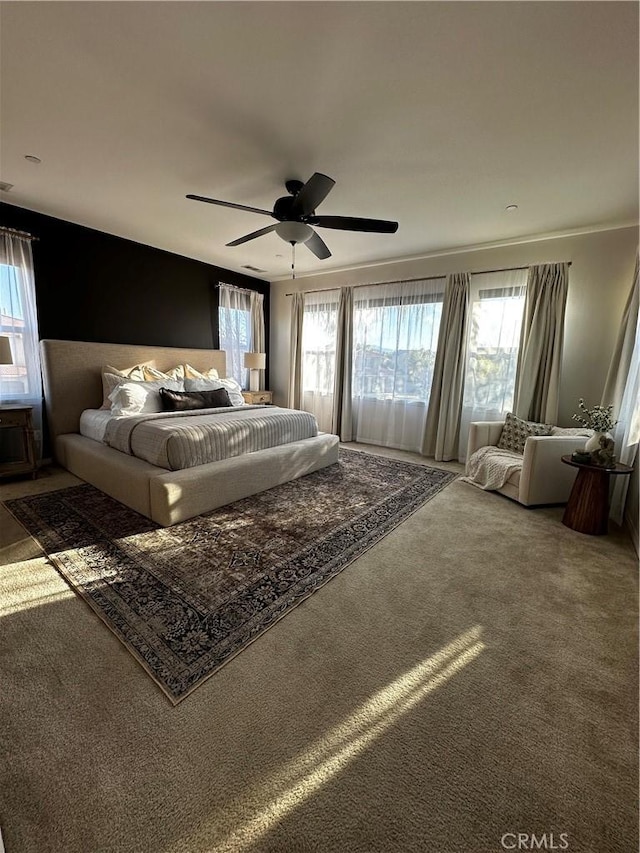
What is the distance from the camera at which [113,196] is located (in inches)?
125

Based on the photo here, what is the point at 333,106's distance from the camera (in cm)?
200

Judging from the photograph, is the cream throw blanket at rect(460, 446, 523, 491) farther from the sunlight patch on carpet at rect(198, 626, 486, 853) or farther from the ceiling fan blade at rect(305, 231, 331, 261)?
the ceiling fan blade at rect(305, 231, 331, 261)

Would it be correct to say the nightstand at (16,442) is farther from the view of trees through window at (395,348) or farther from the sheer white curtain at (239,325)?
the view of trees through window at (395,348)

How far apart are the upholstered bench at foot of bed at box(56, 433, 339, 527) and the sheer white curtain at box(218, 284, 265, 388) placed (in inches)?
105

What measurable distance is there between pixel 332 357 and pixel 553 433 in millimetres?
3310

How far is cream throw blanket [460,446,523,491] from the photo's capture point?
3314 millimetres

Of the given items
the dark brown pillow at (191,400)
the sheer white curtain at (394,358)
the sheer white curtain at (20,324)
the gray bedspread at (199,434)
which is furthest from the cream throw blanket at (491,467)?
the sheer white curtain at (20,324)

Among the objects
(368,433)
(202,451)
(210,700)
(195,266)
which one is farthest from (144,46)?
(368,433)

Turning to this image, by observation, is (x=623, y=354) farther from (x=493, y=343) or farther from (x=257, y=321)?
(x=257, y=321)

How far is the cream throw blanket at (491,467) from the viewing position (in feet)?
10.9

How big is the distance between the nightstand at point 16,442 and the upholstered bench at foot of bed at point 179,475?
31 cm

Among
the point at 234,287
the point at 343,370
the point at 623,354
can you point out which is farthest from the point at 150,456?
the point at 623,354

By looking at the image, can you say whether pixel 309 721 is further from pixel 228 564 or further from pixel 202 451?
pixel 202 451

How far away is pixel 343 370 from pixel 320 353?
62 cm
